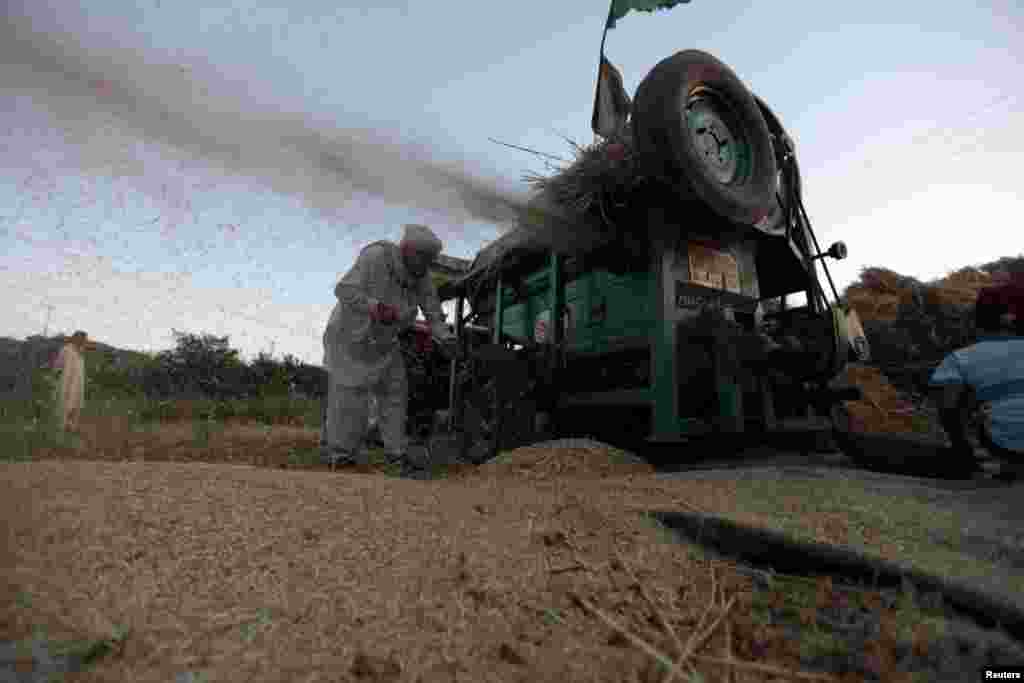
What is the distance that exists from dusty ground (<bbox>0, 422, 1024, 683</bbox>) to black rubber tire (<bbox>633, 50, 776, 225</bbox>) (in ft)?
7.35

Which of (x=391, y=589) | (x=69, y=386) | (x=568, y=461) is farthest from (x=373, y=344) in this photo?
(x=69, y=386)

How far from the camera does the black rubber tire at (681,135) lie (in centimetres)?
328

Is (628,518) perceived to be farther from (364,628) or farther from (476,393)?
(476,393)

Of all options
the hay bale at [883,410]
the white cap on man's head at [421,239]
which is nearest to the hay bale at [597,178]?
the white cap on man's head at [421,239]

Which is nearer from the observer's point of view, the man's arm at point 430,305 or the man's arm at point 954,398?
the man's arm at point 954,398

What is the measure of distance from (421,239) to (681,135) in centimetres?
187

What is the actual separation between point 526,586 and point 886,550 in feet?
2.98

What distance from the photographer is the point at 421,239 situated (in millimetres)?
3803

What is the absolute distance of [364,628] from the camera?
3.06ft

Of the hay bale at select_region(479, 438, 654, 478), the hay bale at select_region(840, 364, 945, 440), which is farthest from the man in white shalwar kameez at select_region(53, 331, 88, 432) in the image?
the hay bale at select_region(840, 364, 945, 440)

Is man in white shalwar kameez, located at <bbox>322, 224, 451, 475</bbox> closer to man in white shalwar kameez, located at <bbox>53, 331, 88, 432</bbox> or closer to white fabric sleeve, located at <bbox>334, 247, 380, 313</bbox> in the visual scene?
white fabric sleeve, located at <bbox>334, 247, 380, 313</bbox>

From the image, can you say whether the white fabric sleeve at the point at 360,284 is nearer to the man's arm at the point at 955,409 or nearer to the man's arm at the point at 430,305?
the man's arm at the point at 430,305

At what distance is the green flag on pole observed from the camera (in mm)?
4039

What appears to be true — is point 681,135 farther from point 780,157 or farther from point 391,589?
point 391,589
